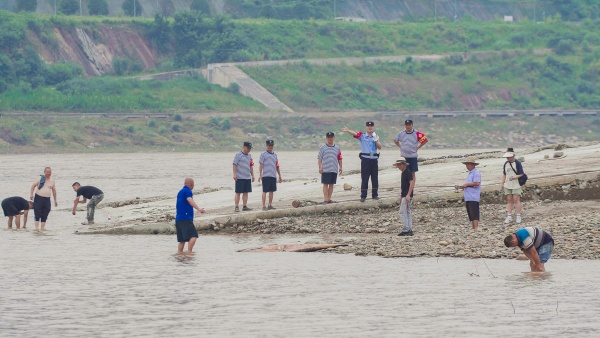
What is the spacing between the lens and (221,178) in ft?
183

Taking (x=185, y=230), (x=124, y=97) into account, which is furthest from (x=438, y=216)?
(x=124, y=97)

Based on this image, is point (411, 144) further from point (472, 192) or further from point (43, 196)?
point (43, 196)

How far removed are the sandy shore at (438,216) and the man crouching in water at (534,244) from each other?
163cm

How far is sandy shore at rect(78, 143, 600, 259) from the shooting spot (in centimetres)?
2266

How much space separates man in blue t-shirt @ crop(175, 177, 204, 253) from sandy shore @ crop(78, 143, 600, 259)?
8.16 feet

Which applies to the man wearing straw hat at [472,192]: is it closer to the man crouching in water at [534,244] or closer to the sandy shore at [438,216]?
the sandy shore at [438,216]

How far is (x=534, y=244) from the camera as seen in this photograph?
19.7m

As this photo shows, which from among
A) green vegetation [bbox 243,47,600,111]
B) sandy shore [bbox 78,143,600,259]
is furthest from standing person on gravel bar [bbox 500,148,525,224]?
green vegetation [bbox 243,47,600,111]

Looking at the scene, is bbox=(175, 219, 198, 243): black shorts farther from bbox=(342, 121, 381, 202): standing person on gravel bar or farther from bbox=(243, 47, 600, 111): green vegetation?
bbox=(243, 47, 600, 111): green vegetation

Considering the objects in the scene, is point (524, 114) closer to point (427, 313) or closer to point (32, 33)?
point (32, 33)

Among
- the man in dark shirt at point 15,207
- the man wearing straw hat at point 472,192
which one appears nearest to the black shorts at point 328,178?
the man wearing straw hat at point 472,192

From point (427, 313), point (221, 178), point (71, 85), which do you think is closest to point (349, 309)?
point (427, 313)

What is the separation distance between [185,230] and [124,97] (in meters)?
76.3

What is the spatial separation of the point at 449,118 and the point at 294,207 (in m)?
81.0
